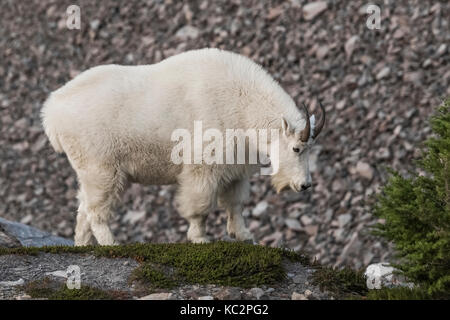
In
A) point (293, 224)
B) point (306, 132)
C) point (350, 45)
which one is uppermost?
point (350, 45)

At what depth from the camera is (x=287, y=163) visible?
8.91m

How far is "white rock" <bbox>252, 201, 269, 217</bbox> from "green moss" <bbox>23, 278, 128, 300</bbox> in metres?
7.89

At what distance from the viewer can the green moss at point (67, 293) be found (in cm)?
660

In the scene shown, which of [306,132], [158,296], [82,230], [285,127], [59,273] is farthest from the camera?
[82,230]

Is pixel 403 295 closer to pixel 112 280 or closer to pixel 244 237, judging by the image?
pixel 112 280

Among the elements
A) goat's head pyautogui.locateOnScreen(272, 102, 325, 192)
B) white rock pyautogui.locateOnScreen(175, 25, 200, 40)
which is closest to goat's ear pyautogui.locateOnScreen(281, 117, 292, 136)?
goat's head pyautogui.locateOnScreen(272, 102, 325, 192)

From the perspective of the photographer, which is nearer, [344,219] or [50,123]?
[50,123]

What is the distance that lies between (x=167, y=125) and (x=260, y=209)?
19.7 ft

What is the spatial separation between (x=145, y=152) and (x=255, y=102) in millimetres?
1365

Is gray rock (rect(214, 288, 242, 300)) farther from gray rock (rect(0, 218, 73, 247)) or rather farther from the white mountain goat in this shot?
gray rock (rect(0, 218, 73, 247))

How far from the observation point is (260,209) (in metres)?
14.6

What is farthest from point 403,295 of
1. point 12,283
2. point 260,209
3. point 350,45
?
point 350,45
